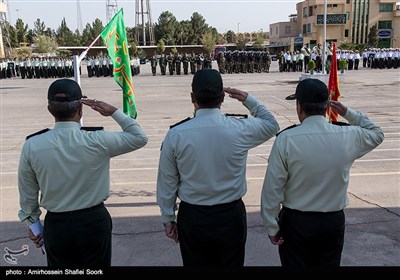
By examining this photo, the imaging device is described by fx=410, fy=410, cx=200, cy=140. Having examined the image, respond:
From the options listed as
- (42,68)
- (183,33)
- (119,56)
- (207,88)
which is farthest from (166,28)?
(207,88)

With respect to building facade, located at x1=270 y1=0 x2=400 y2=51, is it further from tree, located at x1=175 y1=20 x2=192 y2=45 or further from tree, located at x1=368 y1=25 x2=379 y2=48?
tree, located at x1=175 y1=20 x2=192 y2=45

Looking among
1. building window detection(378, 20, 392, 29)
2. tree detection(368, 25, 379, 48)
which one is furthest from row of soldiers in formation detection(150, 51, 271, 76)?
building window detection(378, 20, 392, 29)

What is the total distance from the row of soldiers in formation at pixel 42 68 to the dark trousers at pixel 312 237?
31668 millimetres

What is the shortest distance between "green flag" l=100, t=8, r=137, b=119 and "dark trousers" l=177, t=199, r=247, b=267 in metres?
3.23

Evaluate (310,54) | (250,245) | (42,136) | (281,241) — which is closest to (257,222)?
(250,245)

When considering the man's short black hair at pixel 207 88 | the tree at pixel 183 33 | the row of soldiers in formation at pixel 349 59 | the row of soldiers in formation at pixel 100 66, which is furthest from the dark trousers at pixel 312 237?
the tree at pixel 183 33

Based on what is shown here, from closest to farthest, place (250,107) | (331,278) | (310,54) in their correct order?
1. (331,278)
2. (250,107)
3. (310,54)

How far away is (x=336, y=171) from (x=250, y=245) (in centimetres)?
212

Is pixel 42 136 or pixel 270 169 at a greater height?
pixel 42 136

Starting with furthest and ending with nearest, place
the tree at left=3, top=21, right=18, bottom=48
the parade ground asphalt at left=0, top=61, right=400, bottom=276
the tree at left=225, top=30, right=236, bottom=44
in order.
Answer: the tree at left=225, top=30, right=236, bottom=44, the tree at left=3, top=21, right=18, bottom=48, the parade ground asphalt at left=0, top=61, right=400, bottom=276

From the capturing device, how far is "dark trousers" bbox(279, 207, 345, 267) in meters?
2.87

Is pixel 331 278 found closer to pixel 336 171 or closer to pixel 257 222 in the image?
pixel 336 171

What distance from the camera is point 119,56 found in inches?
232

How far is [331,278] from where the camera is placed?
1.74 m
